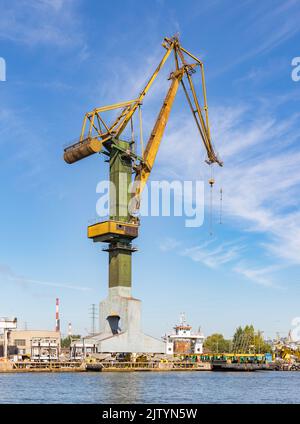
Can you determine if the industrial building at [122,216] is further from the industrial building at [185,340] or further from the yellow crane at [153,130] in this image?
the industrial building at [185,340]

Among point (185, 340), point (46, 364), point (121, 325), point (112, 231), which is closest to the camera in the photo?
point (112, 231)

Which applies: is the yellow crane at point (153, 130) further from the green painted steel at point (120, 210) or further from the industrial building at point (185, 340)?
the industrial building at point (185, 340)

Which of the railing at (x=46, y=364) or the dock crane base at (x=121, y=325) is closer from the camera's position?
the dock crane base at (x=121, y=325)

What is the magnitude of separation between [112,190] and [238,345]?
80.5 m

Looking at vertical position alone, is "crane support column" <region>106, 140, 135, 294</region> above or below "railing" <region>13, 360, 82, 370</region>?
above

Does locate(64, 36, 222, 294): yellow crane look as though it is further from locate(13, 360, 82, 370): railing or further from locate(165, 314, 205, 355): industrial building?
locate(165, 314, 205, 355): industrial building

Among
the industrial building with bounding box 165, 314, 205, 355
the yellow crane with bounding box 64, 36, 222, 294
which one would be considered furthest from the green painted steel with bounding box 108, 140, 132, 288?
the industrial building with bounding box 165, 314, 205, 355

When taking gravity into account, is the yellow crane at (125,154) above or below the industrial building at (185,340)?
above

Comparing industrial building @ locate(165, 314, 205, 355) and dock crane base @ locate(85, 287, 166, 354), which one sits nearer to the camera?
dock crane base @ locate(85, 287, 166, 354)

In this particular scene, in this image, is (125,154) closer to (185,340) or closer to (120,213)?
(120,213)

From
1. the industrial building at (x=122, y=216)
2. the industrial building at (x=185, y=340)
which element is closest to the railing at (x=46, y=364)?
the industrial building at (x=122, y=216)

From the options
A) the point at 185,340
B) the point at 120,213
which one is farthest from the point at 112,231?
the point at 185,340

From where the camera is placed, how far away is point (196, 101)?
277 ft

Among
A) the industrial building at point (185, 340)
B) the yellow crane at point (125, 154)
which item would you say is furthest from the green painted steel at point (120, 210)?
the industrial building at point (185, 340)
